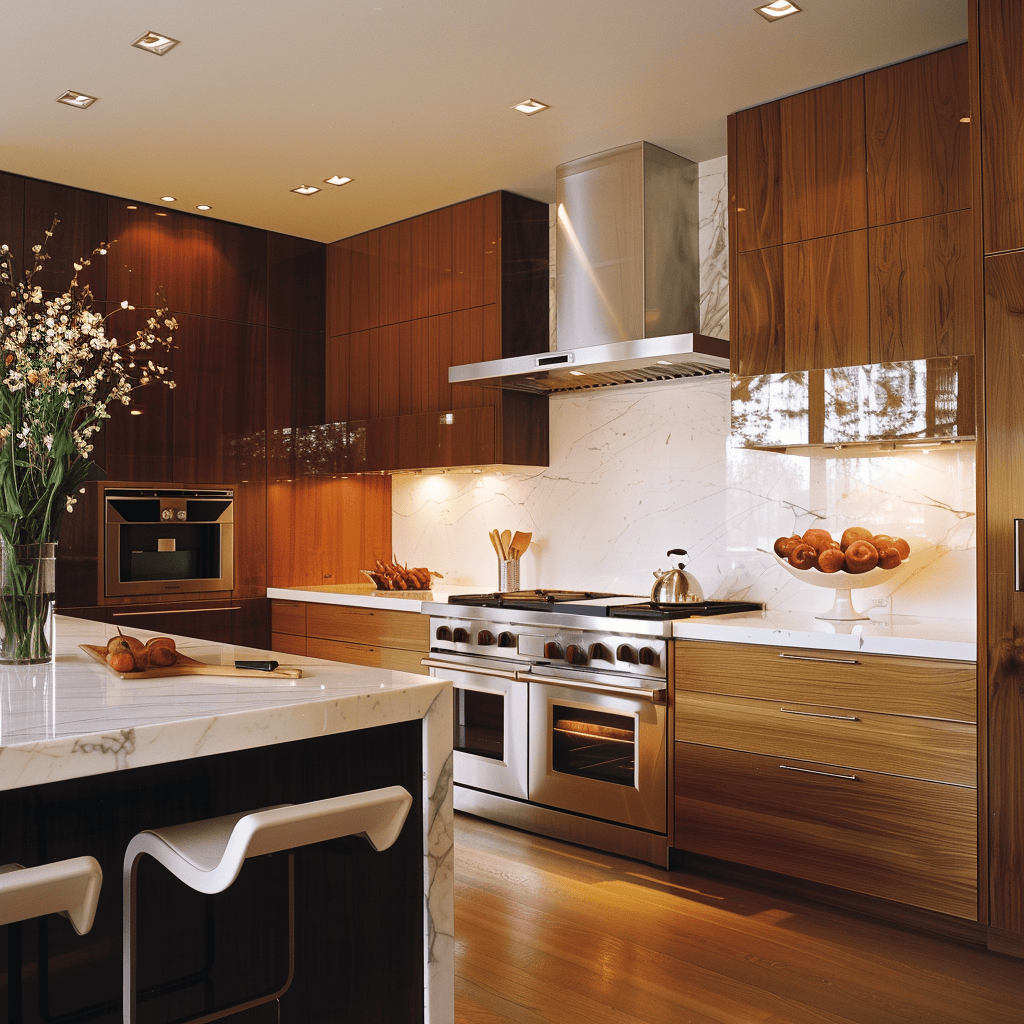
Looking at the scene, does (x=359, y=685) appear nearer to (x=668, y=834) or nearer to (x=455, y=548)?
(x=668, y=834)

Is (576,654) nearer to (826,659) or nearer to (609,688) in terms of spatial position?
(609,688)

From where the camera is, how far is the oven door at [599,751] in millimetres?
3527

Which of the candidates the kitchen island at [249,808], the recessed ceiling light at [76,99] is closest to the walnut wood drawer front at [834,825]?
the kitchen island at [249,808]

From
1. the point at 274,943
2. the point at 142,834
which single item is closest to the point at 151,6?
the point at 142,834

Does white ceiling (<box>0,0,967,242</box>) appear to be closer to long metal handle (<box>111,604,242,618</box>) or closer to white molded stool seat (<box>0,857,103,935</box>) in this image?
long metal handle (<box>111,604,242,618</box>)

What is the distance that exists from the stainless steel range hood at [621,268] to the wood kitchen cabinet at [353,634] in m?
1.18

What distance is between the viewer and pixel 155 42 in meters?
3.18

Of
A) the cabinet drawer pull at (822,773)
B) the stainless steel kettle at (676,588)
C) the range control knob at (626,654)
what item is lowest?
the cabinet drawer pull at (822,773)

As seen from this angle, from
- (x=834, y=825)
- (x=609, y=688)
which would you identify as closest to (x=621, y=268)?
(x=609, y=688)

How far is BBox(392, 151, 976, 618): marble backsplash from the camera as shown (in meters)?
3.54

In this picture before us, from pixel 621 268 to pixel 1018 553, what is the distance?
1.96 m

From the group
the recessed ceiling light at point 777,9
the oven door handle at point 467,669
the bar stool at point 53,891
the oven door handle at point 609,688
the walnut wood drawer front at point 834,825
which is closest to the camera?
the bar stool at point 53,891

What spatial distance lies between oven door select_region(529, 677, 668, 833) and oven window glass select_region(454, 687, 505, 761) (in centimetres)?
20

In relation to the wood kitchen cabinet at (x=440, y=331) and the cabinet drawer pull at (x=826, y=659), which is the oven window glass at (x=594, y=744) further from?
the wood kitchen cabinet at (x=440, y=331)
